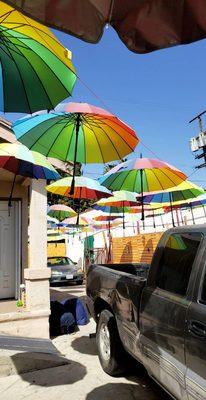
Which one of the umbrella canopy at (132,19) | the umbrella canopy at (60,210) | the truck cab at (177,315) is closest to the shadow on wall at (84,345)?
the truck cab at (177,315)

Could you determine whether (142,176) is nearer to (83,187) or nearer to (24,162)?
(83,187)

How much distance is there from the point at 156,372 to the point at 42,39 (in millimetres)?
3439

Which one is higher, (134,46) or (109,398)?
(134,46)

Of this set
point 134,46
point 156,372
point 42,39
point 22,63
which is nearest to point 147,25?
point 134,46

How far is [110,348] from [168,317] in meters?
2.15

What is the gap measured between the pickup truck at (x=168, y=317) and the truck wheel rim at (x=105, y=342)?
0.23 ft

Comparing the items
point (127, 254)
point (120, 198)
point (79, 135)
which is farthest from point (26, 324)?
point (127, 254)

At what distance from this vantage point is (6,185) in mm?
9328

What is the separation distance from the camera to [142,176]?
10.0m

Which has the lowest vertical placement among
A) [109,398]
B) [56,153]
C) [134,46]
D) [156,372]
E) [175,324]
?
[109,398]

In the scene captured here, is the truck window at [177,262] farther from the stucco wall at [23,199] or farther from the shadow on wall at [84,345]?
the stucco wall at [23,199]

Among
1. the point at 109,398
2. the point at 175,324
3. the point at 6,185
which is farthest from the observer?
the point at 6,185

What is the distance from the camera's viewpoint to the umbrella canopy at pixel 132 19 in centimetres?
259

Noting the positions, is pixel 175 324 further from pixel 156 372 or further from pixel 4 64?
pixel 4 64
